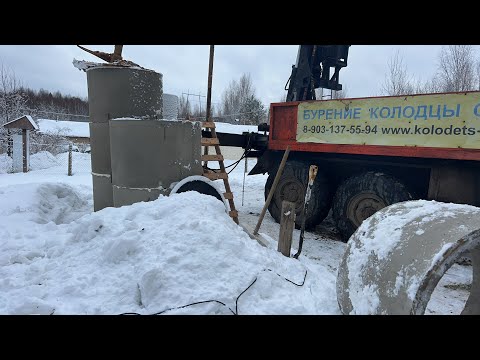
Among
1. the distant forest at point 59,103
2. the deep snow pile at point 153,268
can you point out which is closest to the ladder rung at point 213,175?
the deep snow pile at point 153,268

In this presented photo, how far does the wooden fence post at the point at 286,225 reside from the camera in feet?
16.2

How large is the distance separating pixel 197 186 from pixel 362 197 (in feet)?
9.68

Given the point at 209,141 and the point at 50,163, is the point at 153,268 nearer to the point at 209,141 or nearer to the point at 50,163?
the point at 209,141

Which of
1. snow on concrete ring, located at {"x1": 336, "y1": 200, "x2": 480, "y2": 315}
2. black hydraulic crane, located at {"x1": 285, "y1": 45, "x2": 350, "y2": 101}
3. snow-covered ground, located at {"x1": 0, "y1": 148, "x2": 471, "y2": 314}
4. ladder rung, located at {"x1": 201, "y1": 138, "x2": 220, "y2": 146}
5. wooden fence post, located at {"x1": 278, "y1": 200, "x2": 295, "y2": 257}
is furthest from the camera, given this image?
black hydraulic crane, located at {"x1": 285, "y1": 45, "x2": 350, "y2": 101}

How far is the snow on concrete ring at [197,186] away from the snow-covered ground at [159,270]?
35.0 inches

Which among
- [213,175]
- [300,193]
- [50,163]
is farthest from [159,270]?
[50,163]

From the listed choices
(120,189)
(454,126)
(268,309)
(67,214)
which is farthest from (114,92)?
(454,126)

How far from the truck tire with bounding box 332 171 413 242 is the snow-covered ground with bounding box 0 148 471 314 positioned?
145 cm

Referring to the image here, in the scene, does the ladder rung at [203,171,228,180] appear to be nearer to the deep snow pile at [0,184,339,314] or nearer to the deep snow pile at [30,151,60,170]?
the deep snow pile at [0,184,339,314]

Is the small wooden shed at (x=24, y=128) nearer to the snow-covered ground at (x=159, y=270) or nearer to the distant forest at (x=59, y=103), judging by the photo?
the snow-covered ground at (x=159, y=270)

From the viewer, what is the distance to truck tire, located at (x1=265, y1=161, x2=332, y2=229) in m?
7.24

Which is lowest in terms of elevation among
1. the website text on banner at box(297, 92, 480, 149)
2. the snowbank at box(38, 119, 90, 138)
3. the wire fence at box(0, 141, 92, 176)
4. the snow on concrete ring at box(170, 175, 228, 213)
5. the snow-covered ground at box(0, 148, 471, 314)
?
the wire fence at box(0, 141, 92, 176)

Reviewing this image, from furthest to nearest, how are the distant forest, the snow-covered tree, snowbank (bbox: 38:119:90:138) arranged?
1. the distant forest
2. the snow-covered tree
3. snowbank (bbox: 38:119:90:138)

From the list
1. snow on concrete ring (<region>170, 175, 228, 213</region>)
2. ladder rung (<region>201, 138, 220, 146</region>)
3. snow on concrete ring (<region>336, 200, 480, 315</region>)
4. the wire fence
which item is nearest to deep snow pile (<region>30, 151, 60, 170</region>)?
the wire fence
